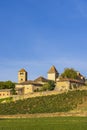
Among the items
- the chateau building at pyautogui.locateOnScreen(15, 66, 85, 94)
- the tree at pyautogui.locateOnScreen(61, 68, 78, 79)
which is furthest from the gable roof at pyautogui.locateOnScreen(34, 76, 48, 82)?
the tree at pyautogui.locateOnScreen(61, 68, 78, 79)

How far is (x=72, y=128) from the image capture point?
102 ft

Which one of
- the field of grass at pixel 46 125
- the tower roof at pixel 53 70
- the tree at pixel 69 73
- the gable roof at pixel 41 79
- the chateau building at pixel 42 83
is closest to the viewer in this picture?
the field of grass at pixel 46 125

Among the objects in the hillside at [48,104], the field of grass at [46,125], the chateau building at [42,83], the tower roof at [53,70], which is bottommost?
the field of grass at [46,125]

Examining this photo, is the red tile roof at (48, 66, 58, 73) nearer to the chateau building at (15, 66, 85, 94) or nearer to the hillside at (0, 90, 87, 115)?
the chateau building at (15, 66, 85, 94)

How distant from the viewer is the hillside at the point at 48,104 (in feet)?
239

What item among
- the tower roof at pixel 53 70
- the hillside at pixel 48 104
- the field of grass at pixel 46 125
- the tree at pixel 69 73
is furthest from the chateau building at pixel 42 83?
the field of grass at pixel 46 125

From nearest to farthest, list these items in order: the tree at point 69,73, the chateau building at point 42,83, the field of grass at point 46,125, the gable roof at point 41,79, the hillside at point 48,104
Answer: the field of grass at point 46,125
the hillside at point 48,104
the chateau building at point 42,83
the tree at point 69,73
the gable roof at point 41,79

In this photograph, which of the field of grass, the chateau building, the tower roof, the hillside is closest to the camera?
the field of grass

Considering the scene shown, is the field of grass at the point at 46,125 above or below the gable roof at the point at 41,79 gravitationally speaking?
below

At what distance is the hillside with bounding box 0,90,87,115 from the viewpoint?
72812 millimetres

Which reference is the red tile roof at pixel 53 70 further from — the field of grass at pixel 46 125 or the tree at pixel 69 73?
the field of grass at pixel 46 125

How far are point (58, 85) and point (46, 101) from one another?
46432 millimetres

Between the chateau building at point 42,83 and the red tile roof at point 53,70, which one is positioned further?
the red tile roof at point 53,70

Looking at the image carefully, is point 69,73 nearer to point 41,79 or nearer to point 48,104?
point 41,79
